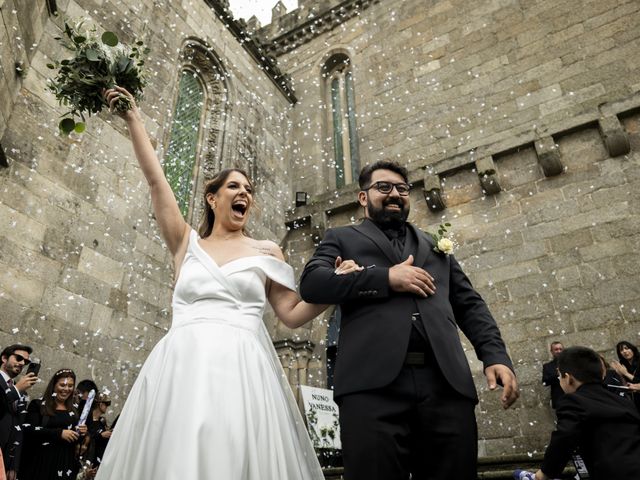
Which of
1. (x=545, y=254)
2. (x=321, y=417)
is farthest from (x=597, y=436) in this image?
(x=321, y=417)

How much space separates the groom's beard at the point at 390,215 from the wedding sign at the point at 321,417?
538 centimetres

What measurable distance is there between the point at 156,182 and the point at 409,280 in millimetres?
1212

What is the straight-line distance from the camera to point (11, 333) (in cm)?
450

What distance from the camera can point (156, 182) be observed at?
2152 millimetres

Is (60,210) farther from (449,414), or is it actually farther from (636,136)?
(636,136)

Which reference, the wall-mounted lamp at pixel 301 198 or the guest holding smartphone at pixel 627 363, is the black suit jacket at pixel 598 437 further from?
the wall-mounted lamp at pixel 301 198

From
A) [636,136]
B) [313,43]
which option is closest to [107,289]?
[636,136]

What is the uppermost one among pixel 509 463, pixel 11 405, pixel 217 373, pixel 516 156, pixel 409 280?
pixel 516 156

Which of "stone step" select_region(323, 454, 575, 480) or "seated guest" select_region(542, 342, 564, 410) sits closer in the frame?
"stone step" select_region(323, 454, 575, 480)

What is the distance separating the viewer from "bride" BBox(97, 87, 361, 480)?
1.58 metres

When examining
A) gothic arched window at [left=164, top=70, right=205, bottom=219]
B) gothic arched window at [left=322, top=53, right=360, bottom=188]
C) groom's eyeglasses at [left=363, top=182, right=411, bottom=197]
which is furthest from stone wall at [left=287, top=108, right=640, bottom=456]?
groom's eyeglasses at [left=363, top=182, right=411, bottom=197]

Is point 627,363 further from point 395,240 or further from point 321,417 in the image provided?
point 395,240

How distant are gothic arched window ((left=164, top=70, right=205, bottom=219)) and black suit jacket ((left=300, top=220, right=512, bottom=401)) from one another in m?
6.28

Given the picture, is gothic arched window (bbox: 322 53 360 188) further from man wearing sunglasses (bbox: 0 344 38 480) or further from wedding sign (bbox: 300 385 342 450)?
man wearing sunglasses (bbox: 0 344 38 480)
